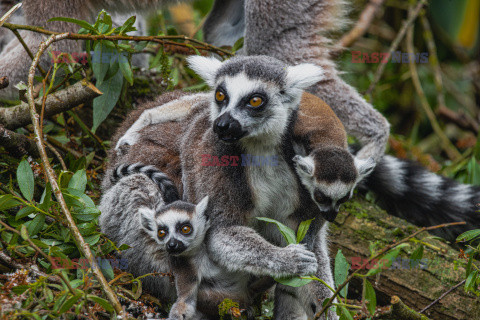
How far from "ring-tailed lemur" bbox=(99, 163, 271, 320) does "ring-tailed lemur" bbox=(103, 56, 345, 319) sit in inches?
5.3

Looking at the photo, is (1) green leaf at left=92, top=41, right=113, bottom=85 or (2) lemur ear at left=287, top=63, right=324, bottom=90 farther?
(1) green leaf at left=92, top=41, right=113, bottom=85

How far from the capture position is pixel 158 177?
353 cm

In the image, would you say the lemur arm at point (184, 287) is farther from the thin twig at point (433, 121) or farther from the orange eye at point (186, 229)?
the thin twig at point (433, 121)

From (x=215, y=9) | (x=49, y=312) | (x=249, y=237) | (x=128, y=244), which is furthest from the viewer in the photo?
(x=215, y=9)

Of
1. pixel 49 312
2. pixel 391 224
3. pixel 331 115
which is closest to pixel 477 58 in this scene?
pixel 391 224

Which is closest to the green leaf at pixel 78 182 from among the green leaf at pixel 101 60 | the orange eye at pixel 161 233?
the orange eye at pixel 161 233

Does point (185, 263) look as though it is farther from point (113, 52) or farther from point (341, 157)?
point (113, 52)

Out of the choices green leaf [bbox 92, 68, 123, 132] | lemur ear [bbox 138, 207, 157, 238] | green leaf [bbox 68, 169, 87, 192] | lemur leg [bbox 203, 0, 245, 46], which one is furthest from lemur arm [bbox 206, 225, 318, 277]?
lemur leg [bbox 203, 0, 245, 46]

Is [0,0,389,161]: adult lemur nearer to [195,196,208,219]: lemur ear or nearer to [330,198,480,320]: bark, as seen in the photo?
[330,198,480,320]: bark

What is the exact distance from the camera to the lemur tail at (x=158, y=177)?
352 cm

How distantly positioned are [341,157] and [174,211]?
1.10m

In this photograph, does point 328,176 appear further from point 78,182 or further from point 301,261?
point 78,182

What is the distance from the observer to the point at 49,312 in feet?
8.26

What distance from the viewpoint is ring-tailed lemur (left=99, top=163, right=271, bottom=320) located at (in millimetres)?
3135
